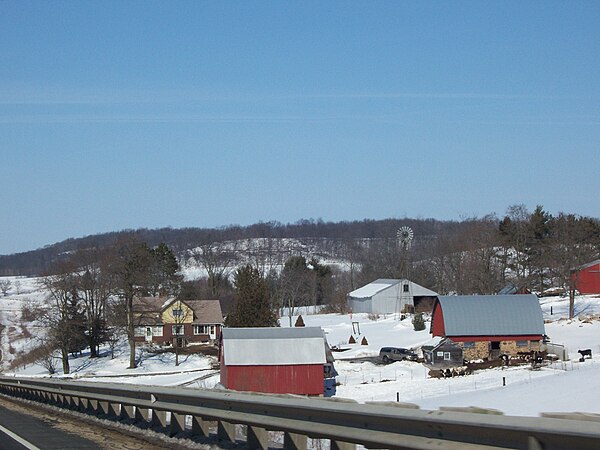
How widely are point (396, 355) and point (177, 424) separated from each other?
172 ft

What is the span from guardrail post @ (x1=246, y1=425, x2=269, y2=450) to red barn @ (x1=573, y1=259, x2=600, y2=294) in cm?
9144

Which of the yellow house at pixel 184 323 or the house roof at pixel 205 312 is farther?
the house roof at pixel 205 312

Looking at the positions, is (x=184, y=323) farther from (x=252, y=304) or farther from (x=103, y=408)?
(x=103, y=408)

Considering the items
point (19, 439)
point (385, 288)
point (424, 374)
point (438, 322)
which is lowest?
point (424, 374)

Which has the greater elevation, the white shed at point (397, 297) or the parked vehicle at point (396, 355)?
the white shed at point (397, 297)

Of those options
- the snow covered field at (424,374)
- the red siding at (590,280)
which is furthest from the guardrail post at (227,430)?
the red siding at (590,280)

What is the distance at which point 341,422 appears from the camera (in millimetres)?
8055

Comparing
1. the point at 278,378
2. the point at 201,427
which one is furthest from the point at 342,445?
the point at 278,378

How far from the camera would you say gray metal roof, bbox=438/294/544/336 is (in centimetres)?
6138

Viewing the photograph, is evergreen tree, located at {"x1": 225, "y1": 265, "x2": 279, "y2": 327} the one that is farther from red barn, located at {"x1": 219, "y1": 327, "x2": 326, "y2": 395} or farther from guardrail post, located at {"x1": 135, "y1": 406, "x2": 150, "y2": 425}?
guardrail post, located at {"x1": 135, "y1": 406, "x2": 150, "y2": 425}

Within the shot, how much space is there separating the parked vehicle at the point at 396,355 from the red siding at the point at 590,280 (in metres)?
40.5

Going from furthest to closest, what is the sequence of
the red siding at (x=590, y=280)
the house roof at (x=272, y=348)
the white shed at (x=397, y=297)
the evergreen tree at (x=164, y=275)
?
the white shed at (x=397, y=297) → the red siding at (x=590, y=280) → the evergreen tree at (x=164, y=275) → the house roof at (x=272, y=348)

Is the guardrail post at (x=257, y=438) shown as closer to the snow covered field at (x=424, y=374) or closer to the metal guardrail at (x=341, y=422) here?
the metal guardrail at (x=341, y=422)

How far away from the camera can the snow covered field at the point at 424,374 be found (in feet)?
110
